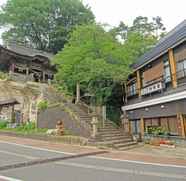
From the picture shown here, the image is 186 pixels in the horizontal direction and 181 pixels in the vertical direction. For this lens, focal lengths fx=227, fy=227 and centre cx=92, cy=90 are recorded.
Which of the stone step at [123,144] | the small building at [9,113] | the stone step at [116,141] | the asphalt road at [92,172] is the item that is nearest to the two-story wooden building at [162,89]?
the stone step at [123,144]

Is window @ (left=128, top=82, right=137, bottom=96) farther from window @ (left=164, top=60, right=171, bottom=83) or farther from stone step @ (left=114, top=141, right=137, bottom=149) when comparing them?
stone step @ (left=114, top=141, right=137, bottom=149)

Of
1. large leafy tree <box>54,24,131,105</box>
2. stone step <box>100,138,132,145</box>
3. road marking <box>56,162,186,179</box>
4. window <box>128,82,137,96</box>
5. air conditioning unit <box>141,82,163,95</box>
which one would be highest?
large leafy tree <box>54,24,131,105</box>

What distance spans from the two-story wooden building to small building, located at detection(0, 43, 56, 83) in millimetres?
12850

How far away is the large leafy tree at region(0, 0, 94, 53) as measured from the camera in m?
38.8

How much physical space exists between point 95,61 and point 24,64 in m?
14.7

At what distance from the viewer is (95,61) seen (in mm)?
16703

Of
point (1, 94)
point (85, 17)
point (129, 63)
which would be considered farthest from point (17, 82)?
point (85, 17)

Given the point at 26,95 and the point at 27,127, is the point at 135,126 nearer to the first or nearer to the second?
the point at 27,127

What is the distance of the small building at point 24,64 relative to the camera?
86.5 ft

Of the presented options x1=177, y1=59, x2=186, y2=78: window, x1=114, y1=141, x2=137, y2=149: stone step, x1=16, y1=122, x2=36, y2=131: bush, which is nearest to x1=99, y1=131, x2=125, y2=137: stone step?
x1=114, y1=141, x2=137, y2=149: stone step

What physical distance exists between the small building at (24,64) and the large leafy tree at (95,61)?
28.4ft

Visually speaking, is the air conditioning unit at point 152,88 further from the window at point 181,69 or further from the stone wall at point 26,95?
the stone wall at point 26,95

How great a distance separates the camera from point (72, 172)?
7.48 metres

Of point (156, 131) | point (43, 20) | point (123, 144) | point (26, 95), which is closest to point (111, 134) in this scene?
point (123, 144)
